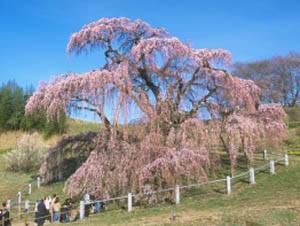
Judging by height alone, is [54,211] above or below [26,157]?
below

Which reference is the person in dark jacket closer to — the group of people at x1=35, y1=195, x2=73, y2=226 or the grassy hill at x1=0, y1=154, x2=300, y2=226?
the group of people at x1=35, y1=195, x2=73, y2=226

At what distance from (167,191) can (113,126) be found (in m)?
3.11

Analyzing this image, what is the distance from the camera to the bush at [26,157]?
78.8 ft

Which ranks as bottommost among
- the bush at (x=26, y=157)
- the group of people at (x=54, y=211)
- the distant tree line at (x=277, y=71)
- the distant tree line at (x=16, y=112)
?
the group of people at (x=54, y=211)

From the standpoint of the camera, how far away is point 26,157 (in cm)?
2405

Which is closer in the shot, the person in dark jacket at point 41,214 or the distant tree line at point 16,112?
the person in dark jacket at point 41,214

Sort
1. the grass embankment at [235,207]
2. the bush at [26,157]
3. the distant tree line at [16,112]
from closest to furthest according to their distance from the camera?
the grass embankment at [235,207] → the bush at [26,157] → the distant tree line at [16,112]

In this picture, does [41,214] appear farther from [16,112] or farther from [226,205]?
[16,112]

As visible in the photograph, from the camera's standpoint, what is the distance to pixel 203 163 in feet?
35.6

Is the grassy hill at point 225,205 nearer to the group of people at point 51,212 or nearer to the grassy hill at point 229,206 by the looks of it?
the grassy hill at point 229,206

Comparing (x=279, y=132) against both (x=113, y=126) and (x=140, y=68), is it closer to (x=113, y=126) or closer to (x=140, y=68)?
(x=140, y=68)

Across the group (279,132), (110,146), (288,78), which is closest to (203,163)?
(110,146)

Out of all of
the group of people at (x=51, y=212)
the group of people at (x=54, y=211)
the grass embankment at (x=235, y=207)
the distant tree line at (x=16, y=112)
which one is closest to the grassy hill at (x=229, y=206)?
the grass embankment at (x=235, y=207)

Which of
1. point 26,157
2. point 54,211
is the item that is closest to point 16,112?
point 26,157
